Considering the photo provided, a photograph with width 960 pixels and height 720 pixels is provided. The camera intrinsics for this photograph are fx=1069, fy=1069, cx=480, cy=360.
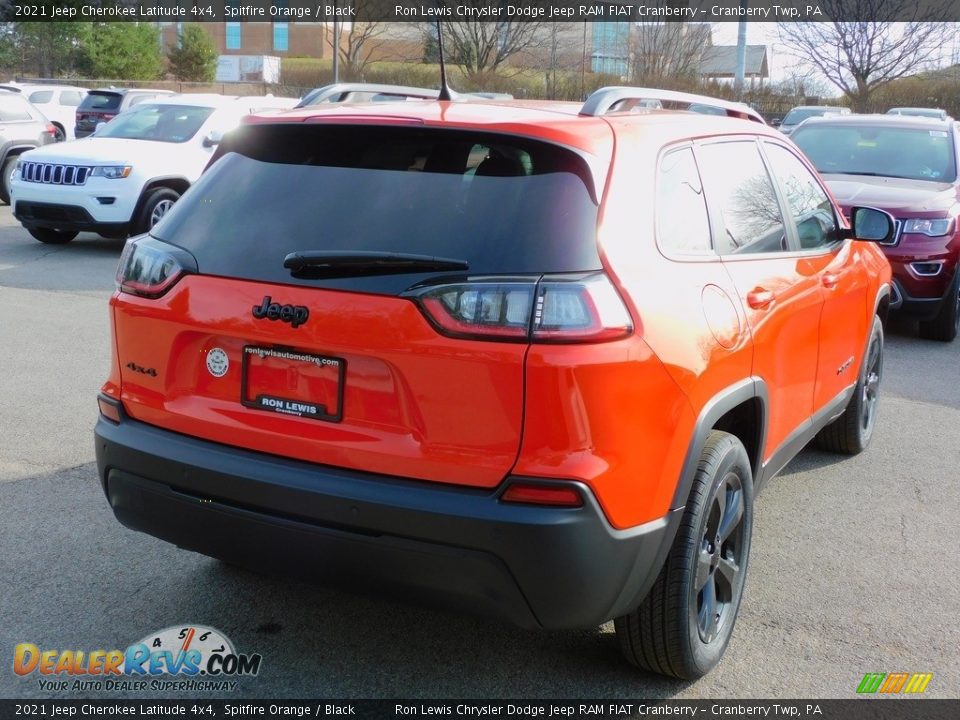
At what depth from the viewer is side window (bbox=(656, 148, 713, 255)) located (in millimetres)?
3197

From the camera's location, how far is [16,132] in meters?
16.7

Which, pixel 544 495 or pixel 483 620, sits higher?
pixel 544 495

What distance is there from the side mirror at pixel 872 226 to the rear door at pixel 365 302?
2578mm

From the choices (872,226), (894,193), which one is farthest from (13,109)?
(872,226)

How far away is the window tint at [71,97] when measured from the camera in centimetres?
2756

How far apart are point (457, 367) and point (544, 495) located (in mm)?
394

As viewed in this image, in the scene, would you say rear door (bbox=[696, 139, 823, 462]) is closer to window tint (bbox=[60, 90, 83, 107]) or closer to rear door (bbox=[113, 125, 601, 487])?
rear door (bbox=[113, 125, 601, 487])

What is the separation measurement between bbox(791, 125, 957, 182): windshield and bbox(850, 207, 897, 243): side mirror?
5.30 meters

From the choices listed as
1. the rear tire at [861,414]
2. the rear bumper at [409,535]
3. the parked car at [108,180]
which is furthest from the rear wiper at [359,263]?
the parked car at [108,180]

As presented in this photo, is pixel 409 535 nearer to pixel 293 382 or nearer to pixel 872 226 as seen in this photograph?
pixel 293 382

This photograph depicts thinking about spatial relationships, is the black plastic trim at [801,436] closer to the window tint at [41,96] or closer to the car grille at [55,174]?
the car grille at [55,174]

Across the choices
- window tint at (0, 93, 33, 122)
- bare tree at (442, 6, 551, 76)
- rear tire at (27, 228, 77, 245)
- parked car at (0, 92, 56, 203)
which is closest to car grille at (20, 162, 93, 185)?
rear tire at (27, 228, 77, 245)

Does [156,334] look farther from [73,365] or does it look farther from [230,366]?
[73,365]

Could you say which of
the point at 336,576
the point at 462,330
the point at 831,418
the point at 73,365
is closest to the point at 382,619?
the point at 336,576
